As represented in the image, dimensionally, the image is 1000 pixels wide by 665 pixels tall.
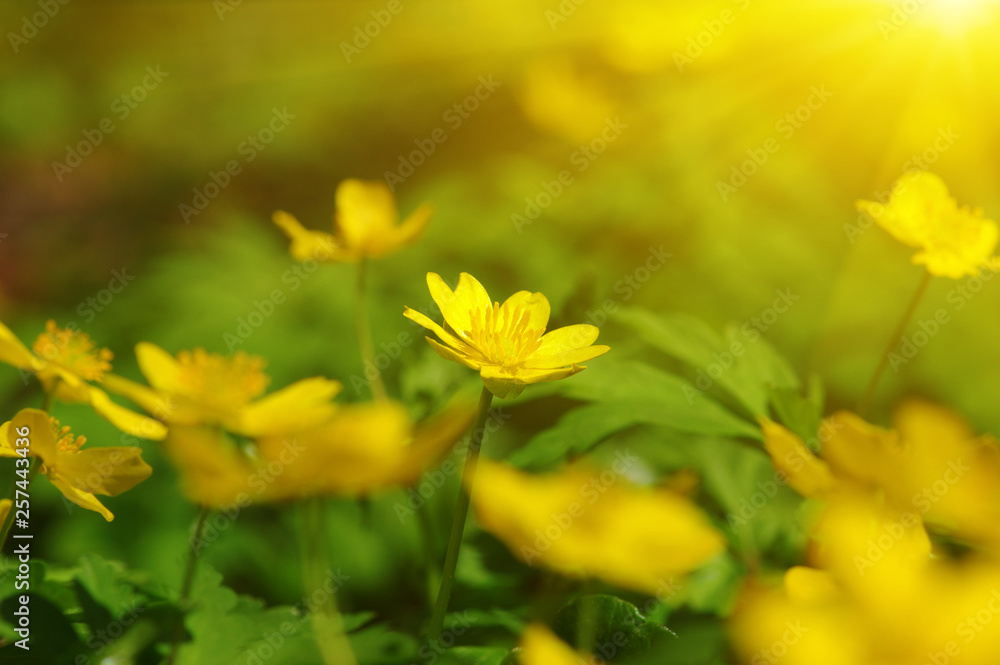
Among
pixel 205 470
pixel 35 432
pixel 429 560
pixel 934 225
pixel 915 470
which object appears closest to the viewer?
pixel 205 470

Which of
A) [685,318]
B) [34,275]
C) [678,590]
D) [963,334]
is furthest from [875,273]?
[34,275]

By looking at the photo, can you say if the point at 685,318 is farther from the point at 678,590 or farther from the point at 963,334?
the point at 963,334

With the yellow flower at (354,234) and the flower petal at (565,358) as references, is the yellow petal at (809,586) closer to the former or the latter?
the flower petal at (565,358)

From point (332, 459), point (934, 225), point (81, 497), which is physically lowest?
point (81, 497)

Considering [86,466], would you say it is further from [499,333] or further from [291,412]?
[499,333]

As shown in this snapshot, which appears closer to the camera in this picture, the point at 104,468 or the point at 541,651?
the point at 541,651

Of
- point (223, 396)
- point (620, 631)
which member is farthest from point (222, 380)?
point (620, 631)
